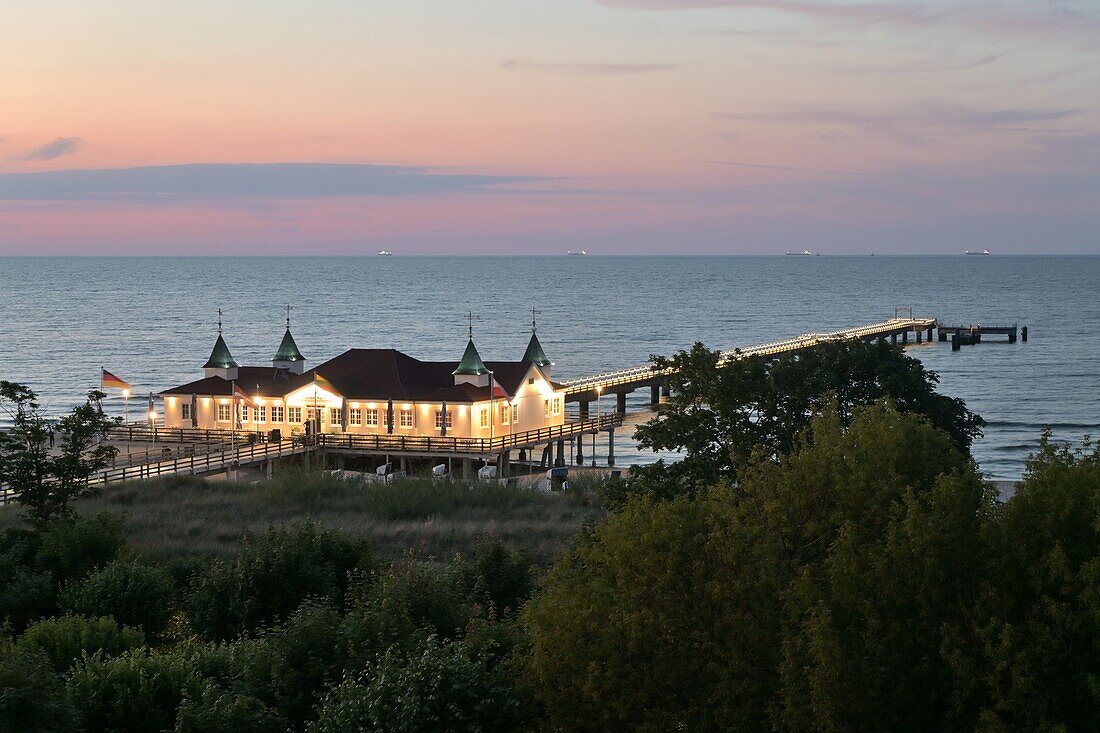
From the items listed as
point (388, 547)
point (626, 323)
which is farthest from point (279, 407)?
point (626, 323)

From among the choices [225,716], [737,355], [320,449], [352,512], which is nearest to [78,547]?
[352,512]

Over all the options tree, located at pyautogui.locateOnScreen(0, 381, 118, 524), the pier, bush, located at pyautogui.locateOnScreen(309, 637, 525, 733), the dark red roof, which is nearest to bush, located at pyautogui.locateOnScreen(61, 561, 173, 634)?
tree, located at pyautogui.locateOnScreen(0, 381, 118, 524)

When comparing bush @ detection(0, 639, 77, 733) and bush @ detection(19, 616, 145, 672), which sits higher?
bush @ detection(0, 639, 77, 733)

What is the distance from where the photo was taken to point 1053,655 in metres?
16.2

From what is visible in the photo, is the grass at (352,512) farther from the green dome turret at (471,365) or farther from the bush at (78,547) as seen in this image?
the green dome turret at (471,365)

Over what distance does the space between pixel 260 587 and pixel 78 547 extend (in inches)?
274

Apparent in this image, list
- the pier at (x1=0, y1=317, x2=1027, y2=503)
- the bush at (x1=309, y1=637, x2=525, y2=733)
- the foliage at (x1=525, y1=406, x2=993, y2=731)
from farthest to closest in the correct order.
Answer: the pier at (x1=0, y1=317, x2=1027, y2=503) < the bush at (x1=309, y1=637, x2=525, y2=733) < the foliage at (x1=525, y1=406, x2=993, y2=731)

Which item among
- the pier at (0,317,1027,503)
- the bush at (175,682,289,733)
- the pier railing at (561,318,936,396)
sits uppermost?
the bush at (175,682,289,733)

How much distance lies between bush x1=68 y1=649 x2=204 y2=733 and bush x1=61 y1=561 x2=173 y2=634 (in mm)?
6254

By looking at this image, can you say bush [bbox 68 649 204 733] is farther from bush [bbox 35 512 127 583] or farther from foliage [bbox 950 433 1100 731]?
foliage [bbox 950 433 1100 731]

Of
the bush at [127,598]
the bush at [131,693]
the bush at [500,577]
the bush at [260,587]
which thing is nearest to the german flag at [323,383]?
the bush at [260,587]

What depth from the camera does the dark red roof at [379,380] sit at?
62.3 meters

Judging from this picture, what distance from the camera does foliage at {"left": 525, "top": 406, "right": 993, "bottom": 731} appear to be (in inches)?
680

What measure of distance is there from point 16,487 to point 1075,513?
97.3 feet
